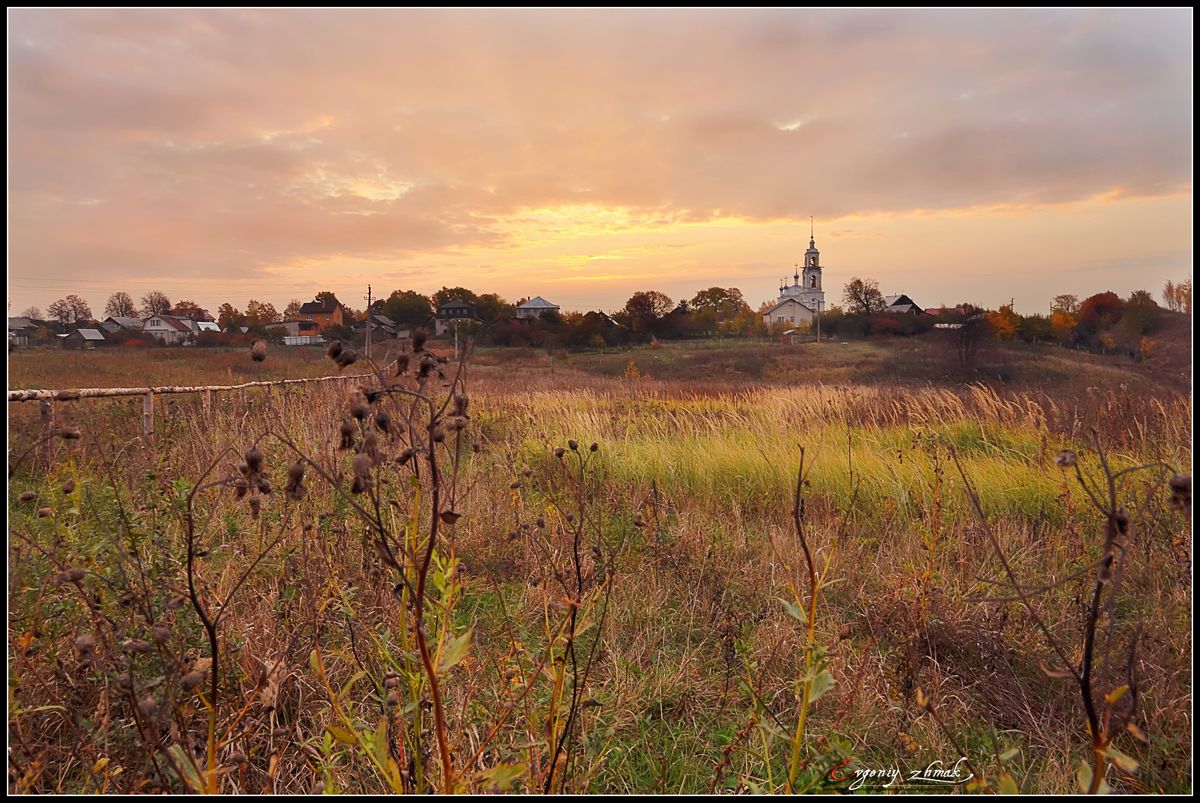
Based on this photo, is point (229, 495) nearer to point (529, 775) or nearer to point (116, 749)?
point (116, 749)

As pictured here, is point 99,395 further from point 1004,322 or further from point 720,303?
point 720,303

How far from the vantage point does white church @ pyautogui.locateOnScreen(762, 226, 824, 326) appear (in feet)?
226

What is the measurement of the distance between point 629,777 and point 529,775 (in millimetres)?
795

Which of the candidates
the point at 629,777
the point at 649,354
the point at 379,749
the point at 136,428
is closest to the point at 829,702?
the point at 629,777

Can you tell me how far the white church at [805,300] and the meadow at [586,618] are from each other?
62926 mm

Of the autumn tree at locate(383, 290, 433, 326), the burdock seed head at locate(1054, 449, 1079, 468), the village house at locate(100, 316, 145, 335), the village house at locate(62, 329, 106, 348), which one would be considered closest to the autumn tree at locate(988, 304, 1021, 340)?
the autumn tree at locate(383, 290, 433, 326)

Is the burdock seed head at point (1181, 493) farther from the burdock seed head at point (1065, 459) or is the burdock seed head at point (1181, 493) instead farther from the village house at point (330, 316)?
the village house at point (330, 316)

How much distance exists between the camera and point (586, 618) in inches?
82.7

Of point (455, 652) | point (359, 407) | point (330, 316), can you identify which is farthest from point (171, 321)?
point (455, 652)

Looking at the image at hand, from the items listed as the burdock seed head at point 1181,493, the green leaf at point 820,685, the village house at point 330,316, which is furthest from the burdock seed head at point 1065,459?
the village house at point 330,316

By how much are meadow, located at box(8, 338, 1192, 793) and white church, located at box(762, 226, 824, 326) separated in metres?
62.9

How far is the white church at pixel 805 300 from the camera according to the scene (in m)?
68.8

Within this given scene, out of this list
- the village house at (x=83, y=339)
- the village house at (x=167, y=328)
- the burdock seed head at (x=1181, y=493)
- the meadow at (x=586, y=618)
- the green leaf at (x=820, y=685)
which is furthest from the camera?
the village house at (x=167, y=328)

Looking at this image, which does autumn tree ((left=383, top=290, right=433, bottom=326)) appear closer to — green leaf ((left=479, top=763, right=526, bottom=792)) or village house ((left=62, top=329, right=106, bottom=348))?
green leaf ((left=479, top=763, right=526, bottom=792))
